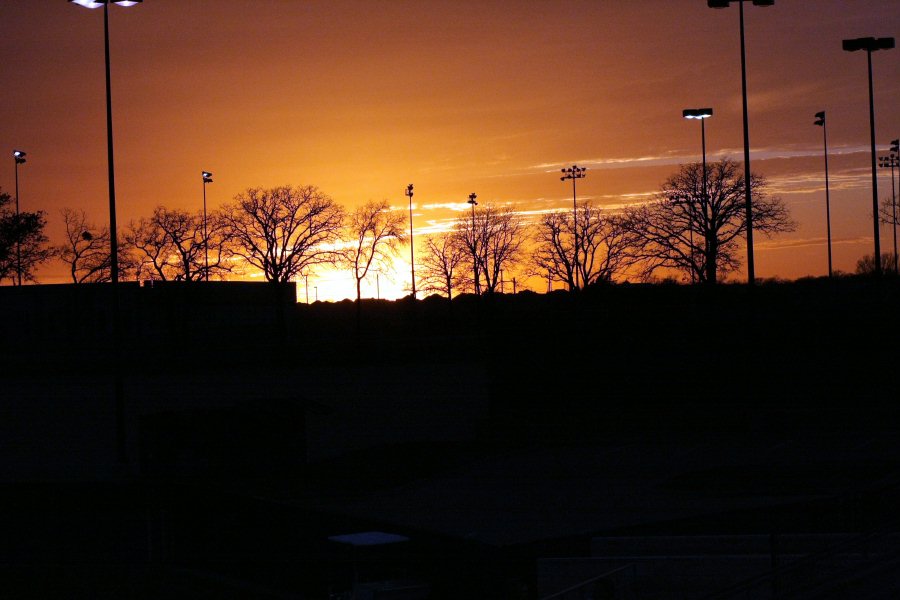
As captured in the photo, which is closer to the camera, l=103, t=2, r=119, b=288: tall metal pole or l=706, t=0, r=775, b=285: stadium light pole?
l=103, t=2, r=119, b=288: tall metal pole

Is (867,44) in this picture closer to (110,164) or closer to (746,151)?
(746,151)

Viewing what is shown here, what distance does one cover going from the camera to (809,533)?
30.8ft

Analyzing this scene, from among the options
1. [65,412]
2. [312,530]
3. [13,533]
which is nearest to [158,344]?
[65,412]

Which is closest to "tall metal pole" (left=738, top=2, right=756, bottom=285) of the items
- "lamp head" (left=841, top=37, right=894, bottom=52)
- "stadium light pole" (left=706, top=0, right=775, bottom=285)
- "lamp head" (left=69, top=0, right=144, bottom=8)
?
"stadium light pole" (left=706, top=0, right=775, bottom=285)

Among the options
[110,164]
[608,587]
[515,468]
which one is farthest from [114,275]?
[608,587]

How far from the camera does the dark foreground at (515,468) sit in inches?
348

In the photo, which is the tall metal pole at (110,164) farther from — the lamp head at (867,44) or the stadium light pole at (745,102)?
the lamp head at (867,44)

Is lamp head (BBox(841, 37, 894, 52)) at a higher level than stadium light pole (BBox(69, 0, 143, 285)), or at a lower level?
Answer: higher

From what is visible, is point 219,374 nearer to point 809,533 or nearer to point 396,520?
point 396,520

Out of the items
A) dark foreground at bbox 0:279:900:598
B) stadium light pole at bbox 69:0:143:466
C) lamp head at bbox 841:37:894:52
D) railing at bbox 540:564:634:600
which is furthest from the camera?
lamp head at bbox 841:37:894:52

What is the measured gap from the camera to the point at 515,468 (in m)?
19.5

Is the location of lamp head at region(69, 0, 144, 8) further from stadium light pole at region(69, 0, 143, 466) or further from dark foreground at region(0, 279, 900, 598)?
dark foreground at region(0, 279, 900, 598)

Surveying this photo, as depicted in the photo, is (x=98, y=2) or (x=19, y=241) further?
(x=19, y=241)

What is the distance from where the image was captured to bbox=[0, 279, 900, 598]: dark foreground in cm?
885
